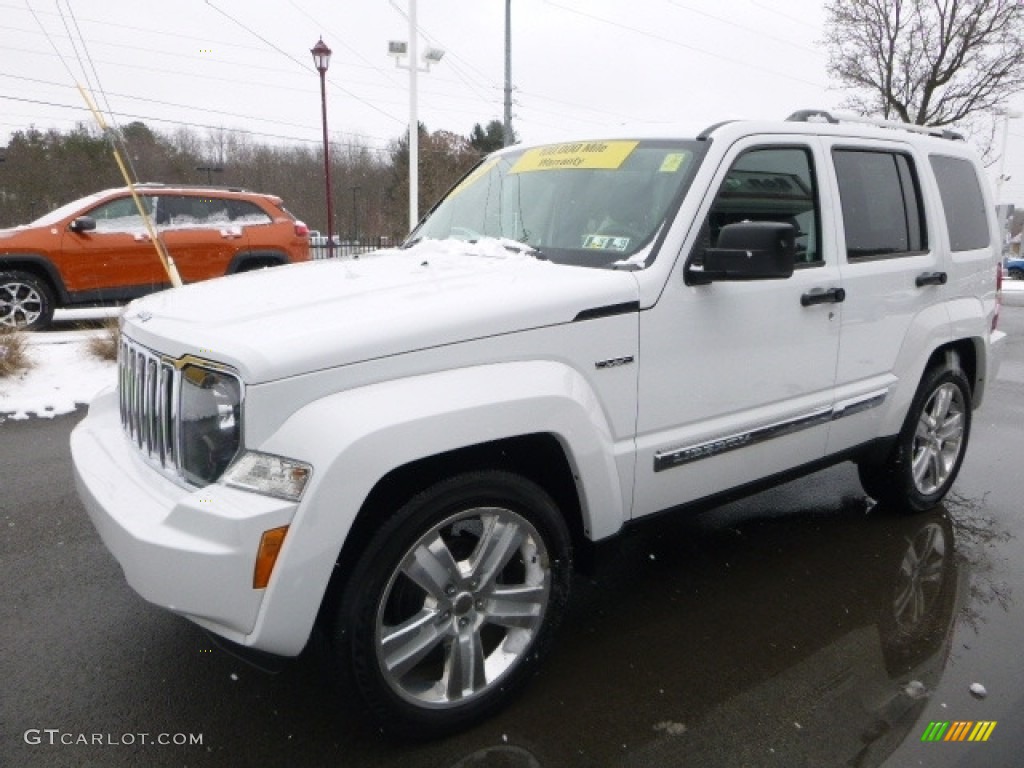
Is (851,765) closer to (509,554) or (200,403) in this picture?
(509,554)

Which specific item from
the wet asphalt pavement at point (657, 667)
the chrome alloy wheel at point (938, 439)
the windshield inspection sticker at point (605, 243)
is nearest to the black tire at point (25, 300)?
the wet asphalt pavement at point (657, 667)

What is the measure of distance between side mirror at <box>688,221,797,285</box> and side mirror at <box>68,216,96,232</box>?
9.74m

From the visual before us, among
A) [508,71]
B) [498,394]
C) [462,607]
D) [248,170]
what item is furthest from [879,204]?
[248,170]

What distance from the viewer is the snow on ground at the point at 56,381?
6207mm

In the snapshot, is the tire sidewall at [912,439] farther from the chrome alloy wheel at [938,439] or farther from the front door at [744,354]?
the front door at [744,354]

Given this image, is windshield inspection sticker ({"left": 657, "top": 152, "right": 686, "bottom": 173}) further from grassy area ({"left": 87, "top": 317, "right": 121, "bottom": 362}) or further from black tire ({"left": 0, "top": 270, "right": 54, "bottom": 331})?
black tire ({"left": 0, "top": 270, "right": 54, "bottom": 331})

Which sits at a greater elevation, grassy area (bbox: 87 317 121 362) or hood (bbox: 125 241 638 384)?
hood (bbox: 125 241 638 384)

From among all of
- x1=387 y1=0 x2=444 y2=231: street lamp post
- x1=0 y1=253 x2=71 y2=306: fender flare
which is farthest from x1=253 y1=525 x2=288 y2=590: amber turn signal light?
x1=387 y1=0 x2=444 y2=231: street lamp post

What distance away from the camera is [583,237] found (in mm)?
3006

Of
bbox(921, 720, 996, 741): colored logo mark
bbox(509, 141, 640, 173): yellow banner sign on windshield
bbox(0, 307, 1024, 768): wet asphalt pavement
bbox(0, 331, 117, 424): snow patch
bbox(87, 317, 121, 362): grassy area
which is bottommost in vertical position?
bbox(0, 307, 1024, 768): wet asphalt pavement

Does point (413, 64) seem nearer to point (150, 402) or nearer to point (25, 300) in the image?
point (25, 300)

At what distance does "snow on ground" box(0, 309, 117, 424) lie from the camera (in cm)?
621

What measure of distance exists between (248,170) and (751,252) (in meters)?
45.7

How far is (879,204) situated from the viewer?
145 inches
